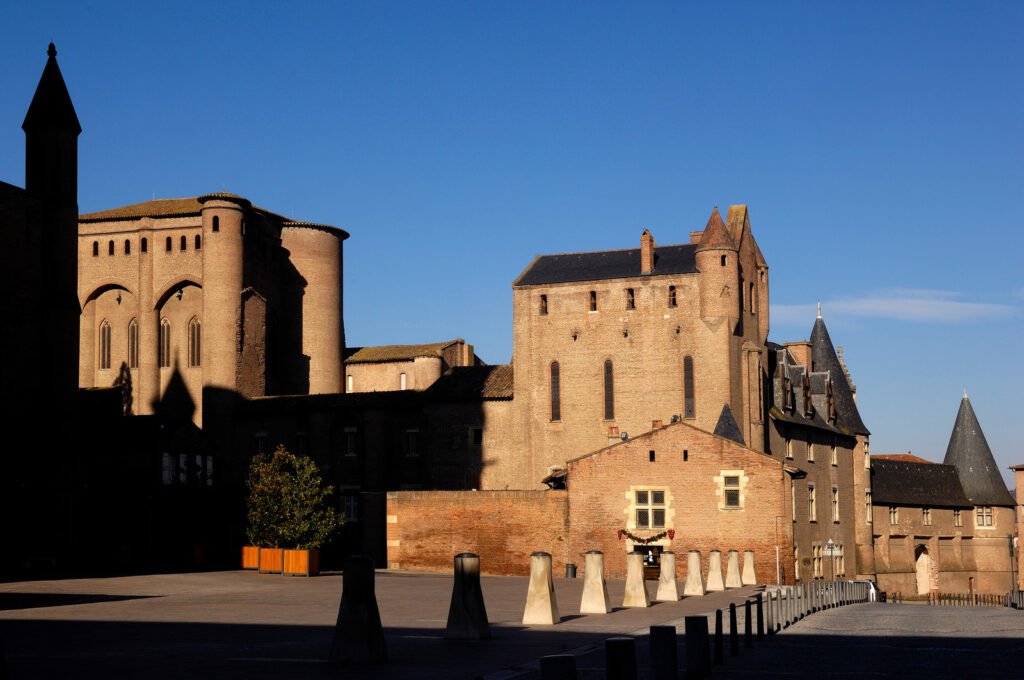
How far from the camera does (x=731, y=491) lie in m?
41.0

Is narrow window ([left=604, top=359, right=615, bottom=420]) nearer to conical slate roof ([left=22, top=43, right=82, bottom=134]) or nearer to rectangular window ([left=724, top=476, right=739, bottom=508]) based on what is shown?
rectangular window ([left=724, top=476, right=739, bottom=508])

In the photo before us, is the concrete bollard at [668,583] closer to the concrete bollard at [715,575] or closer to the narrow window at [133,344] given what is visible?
the concrete bollard at [715,575]

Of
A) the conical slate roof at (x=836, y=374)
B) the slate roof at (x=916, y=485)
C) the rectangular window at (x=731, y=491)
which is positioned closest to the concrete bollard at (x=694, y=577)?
the rectangular window at (x=731, y=491)

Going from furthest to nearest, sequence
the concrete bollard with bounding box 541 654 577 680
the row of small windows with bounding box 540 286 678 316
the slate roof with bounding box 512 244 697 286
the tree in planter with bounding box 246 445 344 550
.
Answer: the slate roof with bounding box 512 244 697 286 → the row of small windows with bounding box 540 286 678 316 → the tree in planter with bounding box 246 445 344 550 → the concrete bollard with bounding box 541 654 577 680

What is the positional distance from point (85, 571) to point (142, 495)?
1046cm

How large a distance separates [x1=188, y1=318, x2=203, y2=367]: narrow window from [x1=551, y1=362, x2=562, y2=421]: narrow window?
21.1 m

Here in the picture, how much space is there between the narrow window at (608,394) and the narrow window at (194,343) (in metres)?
23.8

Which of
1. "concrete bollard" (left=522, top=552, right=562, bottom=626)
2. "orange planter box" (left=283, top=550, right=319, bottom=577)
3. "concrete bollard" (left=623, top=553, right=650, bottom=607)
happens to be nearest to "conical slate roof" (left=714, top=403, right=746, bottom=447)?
"orange planter box" (left=283, top=550, right=319, bottom=577)

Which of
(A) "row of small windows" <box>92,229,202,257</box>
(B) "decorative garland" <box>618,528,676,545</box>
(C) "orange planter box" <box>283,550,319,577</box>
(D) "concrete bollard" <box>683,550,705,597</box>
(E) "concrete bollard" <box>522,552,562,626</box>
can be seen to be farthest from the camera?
(A) "row of small windows" <box>92,229,202,257</box>

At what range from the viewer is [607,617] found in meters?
20.9

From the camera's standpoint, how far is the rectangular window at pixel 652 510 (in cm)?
4191

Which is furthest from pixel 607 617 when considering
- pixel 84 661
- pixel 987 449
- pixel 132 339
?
pixel 987 449

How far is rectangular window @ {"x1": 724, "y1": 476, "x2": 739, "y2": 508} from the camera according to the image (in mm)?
A: 40875

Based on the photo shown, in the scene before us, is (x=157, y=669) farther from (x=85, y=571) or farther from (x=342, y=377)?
(x=342, y=377)
